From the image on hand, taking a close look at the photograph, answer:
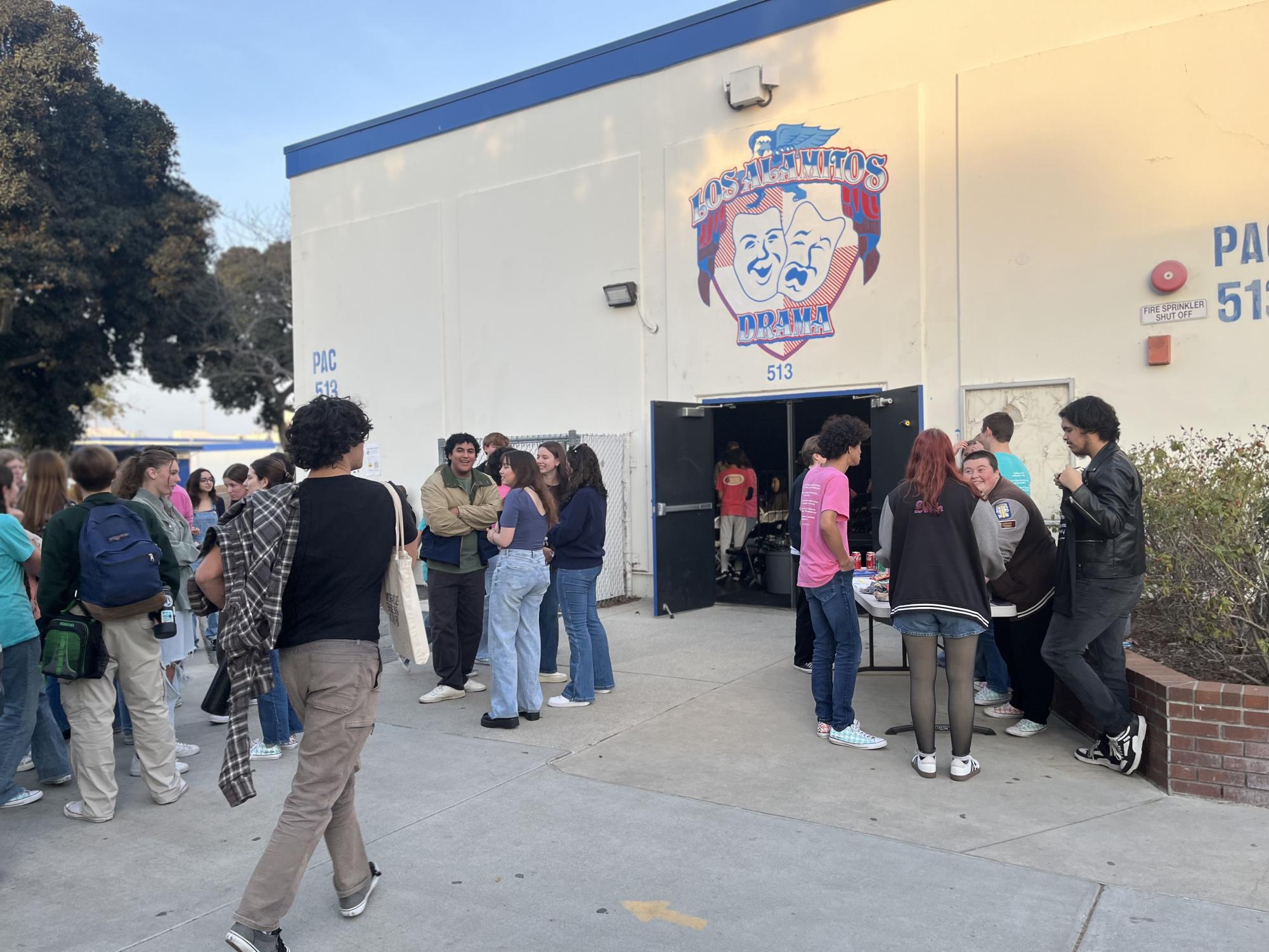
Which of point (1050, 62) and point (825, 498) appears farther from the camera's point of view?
point (1050, 62)

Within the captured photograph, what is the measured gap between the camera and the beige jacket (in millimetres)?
6656

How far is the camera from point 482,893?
12.7 feet

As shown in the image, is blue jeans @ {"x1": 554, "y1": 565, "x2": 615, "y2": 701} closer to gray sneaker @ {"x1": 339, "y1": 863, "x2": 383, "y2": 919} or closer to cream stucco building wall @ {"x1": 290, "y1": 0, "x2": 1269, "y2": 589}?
gray sneaker @ {"x1": 339, "y1": 863, "x2": 383, "y2": 919}

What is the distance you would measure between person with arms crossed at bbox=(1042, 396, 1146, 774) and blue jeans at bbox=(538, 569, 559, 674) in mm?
3535

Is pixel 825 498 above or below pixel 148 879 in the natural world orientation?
above

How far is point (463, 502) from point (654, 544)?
3.45 meters

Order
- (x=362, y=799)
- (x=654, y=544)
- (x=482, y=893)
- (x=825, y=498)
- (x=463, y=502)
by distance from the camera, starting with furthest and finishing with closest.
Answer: (x=654, y=544) → (x=463, y=502) → (x=825, y=498) → (x=362, y=799) → (x=482, y=893)

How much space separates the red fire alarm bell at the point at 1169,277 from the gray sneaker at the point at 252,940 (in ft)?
26.3

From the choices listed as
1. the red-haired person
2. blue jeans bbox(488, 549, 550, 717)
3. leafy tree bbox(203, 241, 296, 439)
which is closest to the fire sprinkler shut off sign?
the red-haired person

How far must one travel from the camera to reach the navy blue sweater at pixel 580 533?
645cm

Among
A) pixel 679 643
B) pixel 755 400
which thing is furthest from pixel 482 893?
pixel 755 400

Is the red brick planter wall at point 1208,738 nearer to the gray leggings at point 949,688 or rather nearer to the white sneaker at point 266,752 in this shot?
the gray leggings at point 949,688

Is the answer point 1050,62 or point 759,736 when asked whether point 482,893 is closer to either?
point 759,736

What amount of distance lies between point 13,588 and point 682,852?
3.57 metres
